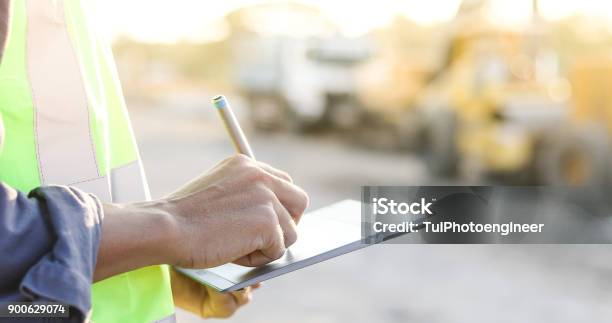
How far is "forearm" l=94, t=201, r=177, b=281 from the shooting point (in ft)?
2.98

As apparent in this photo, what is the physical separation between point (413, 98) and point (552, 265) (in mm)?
6100

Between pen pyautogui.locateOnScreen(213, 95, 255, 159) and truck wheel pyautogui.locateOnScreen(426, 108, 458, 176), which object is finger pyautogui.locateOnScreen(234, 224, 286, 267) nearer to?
pen pyautogui.locateOnScreen(213, 95, 255, 159)

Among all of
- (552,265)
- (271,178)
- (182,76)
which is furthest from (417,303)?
(182,76)

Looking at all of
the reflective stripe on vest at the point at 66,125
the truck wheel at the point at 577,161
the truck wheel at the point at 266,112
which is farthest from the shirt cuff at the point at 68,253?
the truck wheel at the point at 266,112

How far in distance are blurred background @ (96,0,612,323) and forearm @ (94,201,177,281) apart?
12.7 ft

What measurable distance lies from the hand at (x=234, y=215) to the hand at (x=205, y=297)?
1.06ft

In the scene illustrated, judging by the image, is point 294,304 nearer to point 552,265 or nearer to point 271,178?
point 552,265

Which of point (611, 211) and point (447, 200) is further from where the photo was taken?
point (611, 211)

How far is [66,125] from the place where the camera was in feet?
3.33

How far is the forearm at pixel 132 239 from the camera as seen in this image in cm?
91

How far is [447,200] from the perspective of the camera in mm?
1670

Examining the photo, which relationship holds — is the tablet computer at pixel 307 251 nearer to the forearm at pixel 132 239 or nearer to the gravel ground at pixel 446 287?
the forearm at pixel 132 239

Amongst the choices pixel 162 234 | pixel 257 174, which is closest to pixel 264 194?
pixel 257 174

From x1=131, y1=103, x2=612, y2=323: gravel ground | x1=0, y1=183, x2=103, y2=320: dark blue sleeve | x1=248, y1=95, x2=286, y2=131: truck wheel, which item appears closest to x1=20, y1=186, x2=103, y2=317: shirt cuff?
x1=0, y1=183, x2=103, y2=320: dark blue sleeve
